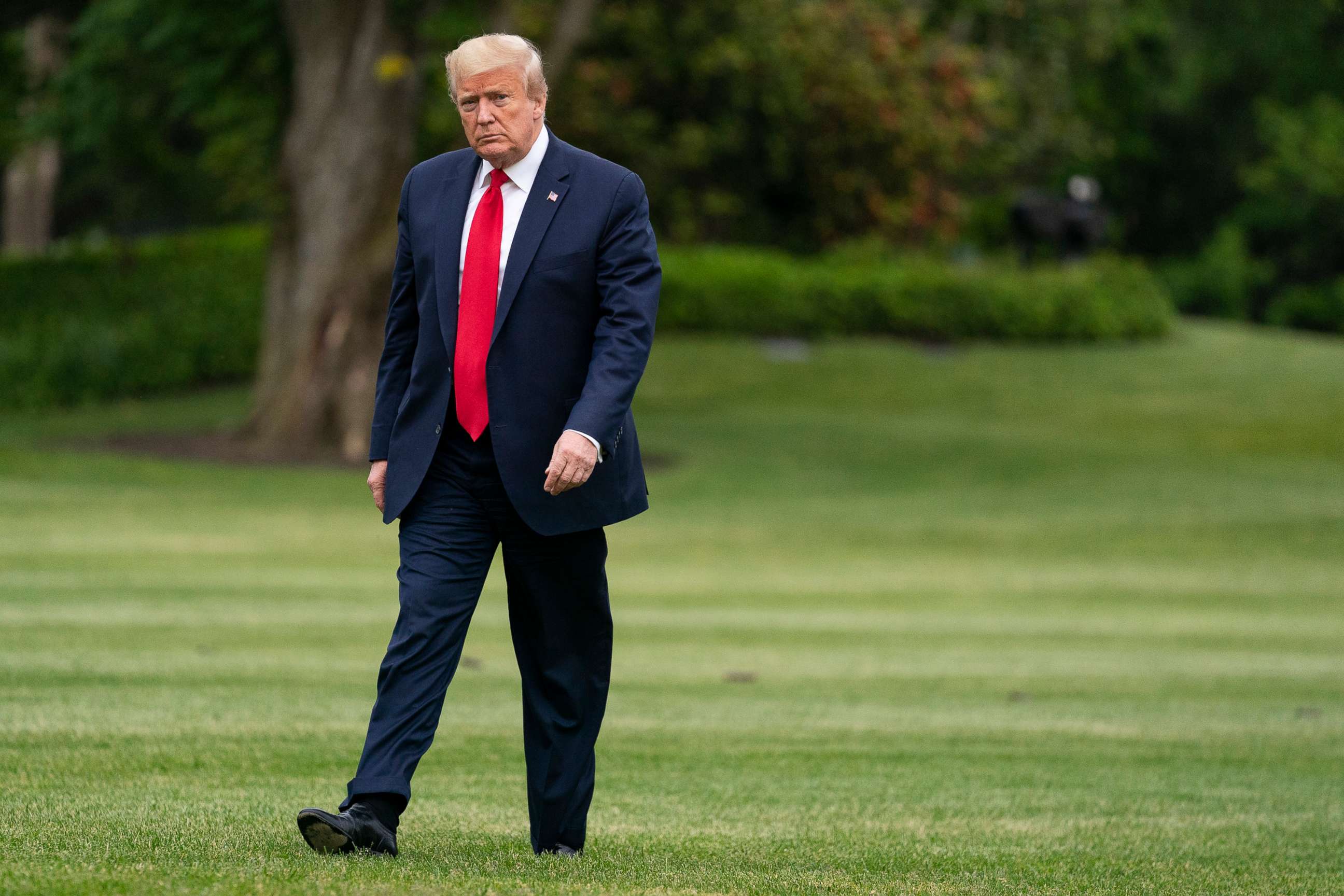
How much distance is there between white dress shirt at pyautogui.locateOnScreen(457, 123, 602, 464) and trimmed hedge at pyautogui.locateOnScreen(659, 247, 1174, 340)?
29.3 m

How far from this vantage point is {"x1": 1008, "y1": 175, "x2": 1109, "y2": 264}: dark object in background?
36531 millimetres

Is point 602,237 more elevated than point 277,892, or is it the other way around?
point 602,237

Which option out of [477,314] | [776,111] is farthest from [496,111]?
[776,111]

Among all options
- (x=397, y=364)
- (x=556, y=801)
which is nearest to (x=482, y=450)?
(x=397, y=364)

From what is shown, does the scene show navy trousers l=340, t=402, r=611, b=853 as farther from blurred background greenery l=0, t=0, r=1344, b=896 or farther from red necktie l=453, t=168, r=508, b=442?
blurred background greenery l=0, t=0, r=1344, b=896

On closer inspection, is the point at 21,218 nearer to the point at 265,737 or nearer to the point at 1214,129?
the point at 1214,129

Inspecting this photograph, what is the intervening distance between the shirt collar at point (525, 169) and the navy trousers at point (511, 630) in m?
0.57

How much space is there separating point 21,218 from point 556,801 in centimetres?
4181

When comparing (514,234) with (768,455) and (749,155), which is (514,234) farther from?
(749,155)

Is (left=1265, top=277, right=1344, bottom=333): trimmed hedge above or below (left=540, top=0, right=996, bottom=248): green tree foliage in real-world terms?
below

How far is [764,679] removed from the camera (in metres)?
10.1

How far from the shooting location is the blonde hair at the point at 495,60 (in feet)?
15.1

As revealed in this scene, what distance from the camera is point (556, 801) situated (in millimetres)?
4938

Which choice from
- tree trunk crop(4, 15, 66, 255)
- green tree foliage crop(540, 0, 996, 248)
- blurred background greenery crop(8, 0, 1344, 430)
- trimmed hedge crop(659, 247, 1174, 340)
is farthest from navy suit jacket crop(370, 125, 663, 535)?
tree trunk crop(4, 15, 66, 255)
